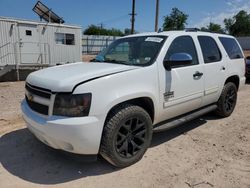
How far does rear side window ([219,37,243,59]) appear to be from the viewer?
5.46m

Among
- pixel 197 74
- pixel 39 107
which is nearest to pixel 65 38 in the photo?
pixel 197 74

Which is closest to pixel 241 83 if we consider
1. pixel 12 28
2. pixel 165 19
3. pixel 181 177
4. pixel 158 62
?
pixel 158 62

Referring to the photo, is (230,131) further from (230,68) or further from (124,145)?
(124,145)

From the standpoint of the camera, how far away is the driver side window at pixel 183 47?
13.2 ft

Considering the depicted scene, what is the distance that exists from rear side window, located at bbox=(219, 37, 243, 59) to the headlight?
3.81 metres

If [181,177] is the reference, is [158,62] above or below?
above

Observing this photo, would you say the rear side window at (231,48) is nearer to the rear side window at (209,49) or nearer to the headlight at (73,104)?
the rear side window at (209,49)

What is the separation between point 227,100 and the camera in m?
5.65

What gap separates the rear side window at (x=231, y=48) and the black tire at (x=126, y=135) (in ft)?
9.81

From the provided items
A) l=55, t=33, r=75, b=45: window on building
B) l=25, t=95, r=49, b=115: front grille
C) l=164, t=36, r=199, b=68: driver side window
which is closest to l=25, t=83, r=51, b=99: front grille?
l=25, t=95, r=49, b=115: front grille

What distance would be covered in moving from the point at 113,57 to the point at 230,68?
9.09 feet

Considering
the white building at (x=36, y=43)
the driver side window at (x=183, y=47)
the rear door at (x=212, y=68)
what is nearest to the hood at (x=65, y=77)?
the driver side window at (x=183, y=47)

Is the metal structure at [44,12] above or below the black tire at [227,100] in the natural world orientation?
above

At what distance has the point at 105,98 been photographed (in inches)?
119
